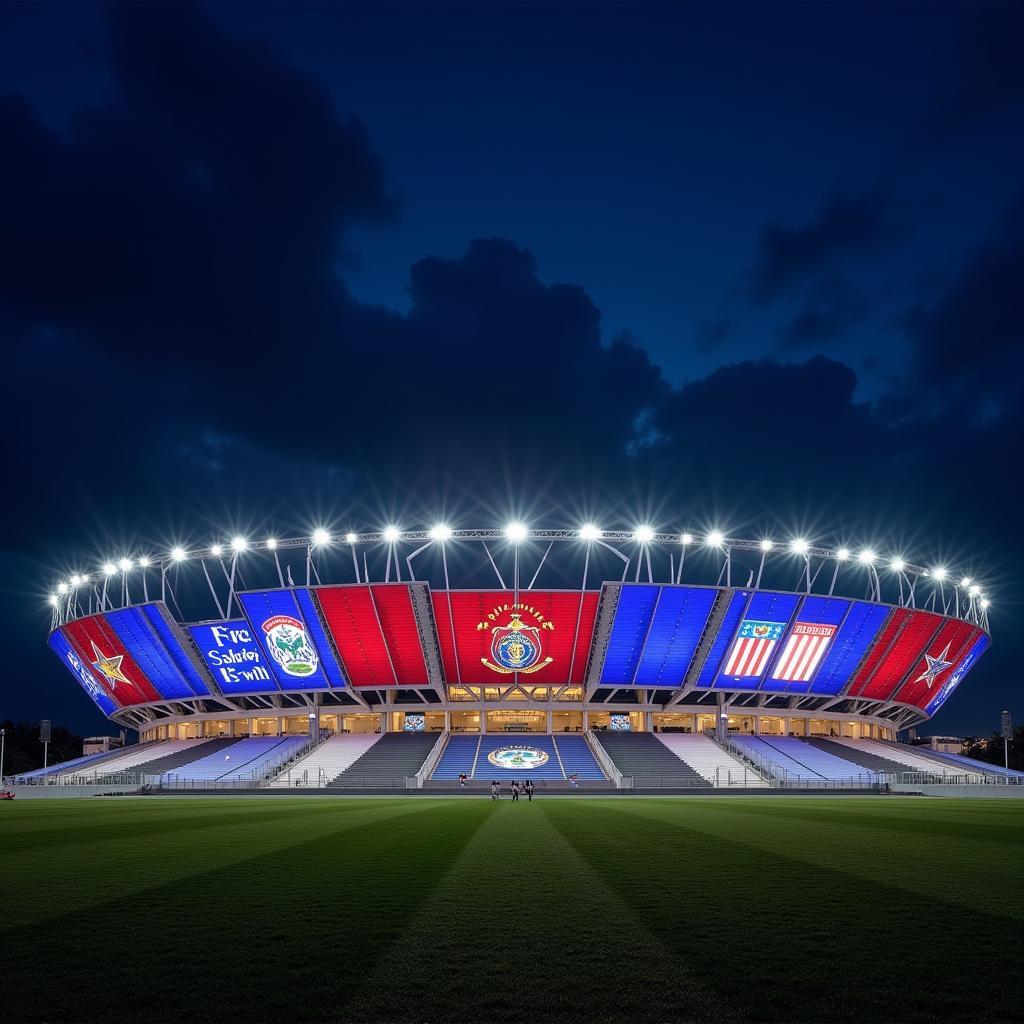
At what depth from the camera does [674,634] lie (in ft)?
214

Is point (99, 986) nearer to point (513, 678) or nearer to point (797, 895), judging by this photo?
point (797, 895)

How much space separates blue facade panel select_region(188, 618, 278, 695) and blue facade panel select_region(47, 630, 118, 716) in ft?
61.0

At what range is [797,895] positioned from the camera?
378 inches

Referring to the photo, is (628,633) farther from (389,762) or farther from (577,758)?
(389,762)

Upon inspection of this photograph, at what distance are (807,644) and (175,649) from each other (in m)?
54.0

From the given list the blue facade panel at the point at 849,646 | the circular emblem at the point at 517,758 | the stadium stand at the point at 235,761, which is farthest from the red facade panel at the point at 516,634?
the blue facade panel at the point at 849,646

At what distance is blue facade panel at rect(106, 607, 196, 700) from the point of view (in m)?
70.7

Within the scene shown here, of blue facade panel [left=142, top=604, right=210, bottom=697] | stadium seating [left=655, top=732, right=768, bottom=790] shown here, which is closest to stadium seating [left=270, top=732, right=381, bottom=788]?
blue facade panel [left=142, top=604, right=210, bottom=697]

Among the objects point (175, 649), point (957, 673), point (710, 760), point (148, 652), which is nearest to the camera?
point (710, 760)

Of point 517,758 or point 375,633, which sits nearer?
point 517,758

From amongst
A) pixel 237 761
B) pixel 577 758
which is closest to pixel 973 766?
pixel 577 758

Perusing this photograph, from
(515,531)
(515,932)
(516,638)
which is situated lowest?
(515,932)

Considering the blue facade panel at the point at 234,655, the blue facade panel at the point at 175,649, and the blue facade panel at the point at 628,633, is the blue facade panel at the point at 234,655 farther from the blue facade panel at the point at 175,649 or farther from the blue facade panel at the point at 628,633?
the blue facade panel at the point at 628,633

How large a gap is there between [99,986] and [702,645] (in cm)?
6344
